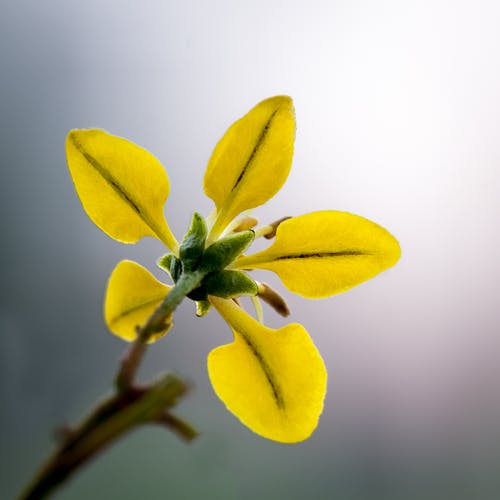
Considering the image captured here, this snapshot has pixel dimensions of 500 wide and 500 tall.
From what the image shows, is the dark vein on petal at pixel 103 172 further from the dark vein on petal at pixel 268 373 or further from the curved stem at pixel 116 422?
the curved stem at pixel 116 422

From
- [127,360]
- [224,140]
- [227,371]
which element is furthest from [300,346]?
[127,360]

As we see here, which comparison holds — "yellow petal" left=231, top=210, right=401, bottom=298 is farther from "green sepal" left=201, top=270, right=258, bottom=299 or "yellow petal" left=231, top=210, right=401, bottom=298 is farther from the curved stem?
the curved stem

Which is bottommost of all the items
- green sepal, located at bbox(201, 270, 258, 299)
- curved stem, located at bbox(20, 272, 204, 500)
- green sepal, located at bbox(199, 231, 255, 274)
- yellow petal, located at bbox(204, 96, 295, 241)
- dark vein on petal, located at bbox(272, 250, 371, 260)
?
curved stem, located at bbox(20, 272, 204, 500)

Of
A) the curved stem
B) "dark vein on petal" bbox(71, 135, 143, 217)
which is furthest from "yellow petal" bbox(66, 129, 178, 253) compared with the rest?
the curved stem

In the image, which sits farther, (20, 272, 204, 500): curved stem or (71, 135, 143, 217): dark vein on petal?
(71, 135, 143, 217): dark vein on petal

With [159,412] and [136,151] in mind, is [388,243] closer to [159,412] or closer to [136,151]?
[136,151]

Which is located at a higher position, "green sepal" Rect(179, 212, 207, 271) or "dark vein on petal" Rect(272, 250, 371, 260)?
"dark vein on petal" Rect(272, 250, 371, 260)

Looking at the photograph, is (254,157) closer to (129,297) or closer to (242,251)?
(242,251)
